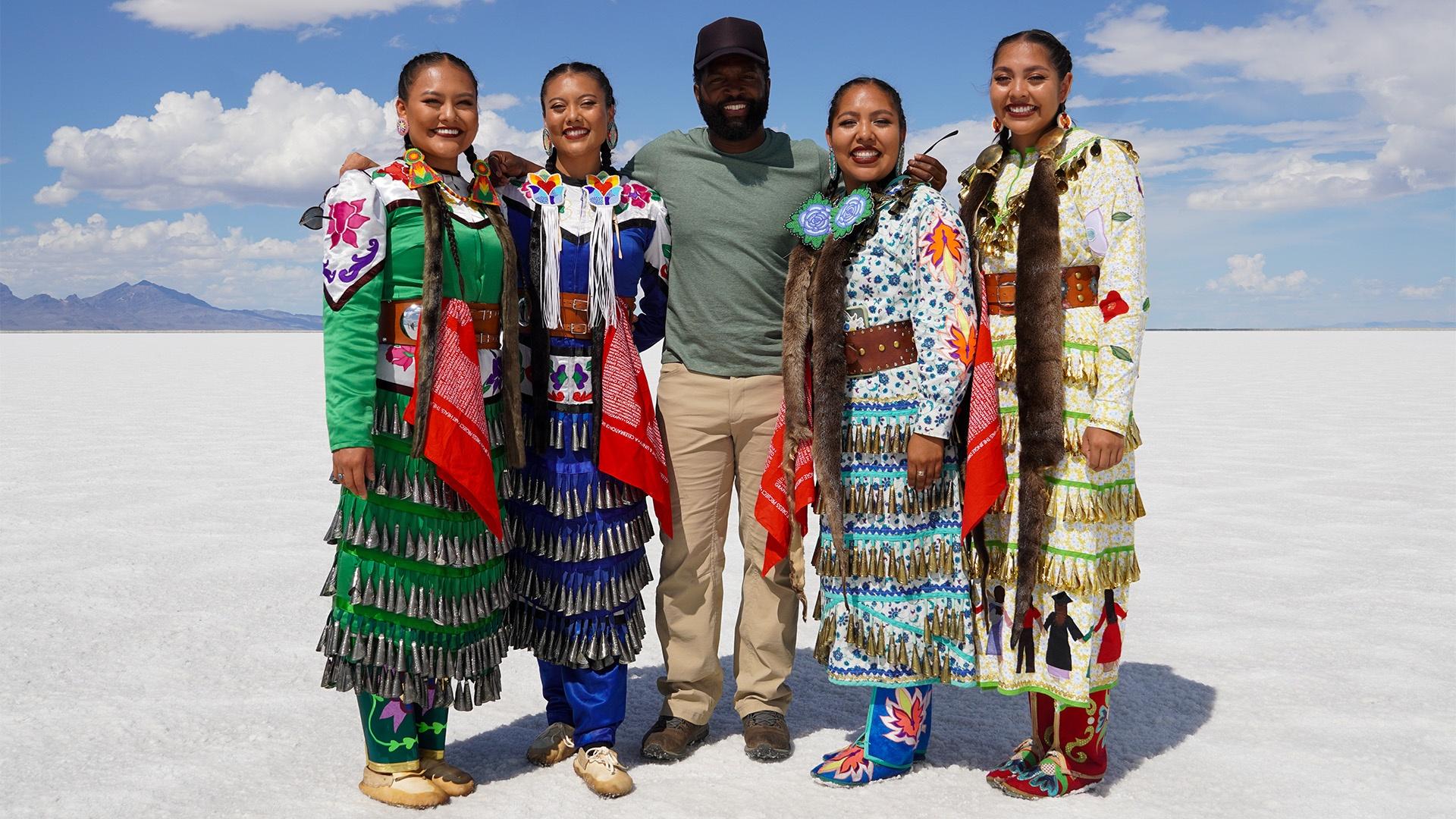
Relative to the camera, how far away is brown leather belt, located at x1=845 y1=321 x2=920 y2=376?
351 centimetres

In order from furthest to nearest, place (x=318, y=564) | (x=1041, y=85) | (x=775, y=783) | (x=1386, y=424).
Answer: (x=1386, y=424) < (x=318, y=564) < (x=775, y=783) < (x=1041, y=85)

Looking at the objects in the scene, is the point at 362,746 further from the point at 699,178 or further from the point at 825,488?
the point at 699,178

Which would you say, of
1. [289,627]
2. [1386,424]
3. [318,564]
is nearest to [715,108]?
[289,627]

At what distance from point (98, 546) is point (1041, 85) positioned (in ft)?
21.1

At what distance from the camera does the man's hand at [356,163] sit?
11.3 feet

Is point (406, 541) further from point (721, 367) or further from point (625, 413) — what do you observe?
point (721, 367)

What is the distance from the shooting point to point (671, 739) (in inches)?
157

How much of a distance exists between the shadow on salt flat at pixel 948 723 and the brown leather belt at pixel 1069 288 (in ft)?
5.52

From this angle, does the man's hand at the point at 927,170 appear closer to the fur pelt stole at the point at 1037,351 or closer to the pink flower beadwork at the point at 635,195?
the fur pelt stole at the point at 1037,351

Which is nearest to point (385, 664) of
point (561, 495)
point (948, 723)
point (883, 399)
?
point (561, 495)

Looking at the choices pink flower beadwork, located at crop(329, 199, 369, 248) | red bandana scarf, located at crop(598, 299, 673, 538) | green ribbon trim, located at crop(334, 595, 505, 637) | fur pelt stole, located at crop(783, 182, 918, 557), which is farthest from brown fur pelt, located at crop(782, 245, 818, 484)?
pink flower beadwork, located at crop(329, 199, 369, 248)

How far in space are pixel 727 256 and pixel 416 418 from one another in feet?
4.50

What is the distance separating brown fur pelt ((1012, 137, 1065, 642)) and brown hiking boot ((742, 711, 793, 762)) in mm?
1166

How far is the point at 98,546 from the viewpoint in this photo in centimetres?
689
